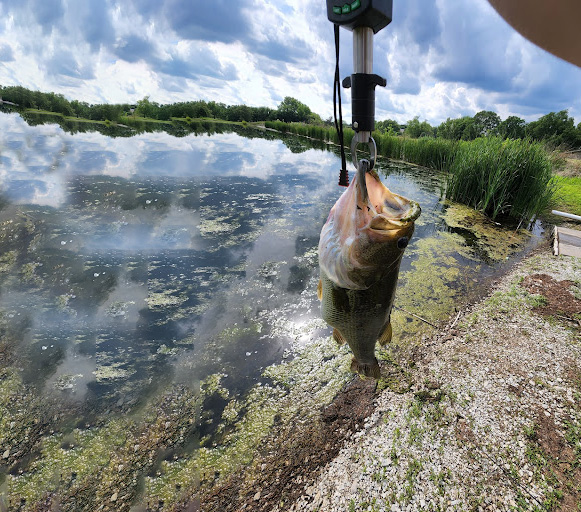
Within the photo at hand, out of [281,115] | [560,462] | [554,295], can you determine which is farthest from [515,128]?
[281,115]

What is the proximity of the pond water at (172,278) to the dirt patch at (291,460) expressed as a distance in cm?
64

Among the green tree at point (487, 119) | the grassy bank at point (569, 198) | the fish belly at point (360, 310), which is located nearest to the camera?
the fish belly at point (360, 310)

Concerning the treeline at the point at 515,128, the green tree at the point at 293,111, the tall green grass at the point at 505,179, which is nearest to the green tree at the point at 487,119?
the treeline at the point at 515,128

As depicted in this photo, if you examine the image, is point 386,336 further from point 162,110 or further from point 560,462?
point 162,110

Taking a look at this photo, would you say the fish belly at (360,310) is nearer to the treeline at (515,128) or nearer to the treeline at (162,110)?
the treeline at (515,128)

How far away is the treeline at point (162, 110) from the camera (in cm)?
5206

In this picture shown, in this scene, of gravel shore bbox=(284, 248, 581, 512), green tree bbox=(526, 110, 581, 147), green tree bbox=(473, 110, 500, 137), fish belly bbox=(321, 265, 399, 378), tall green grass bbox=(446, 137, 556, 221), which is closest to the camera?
fish belly bbox=(321, 265, 399, 378)

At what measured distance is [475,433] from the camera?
2.50 meters

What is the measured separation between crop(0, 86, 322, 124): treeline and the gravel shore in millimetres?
52904

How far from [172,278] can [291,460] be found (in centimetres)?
378

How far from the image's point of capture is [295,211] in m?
8.66

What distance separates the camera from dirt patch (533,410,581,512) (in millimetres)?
2064

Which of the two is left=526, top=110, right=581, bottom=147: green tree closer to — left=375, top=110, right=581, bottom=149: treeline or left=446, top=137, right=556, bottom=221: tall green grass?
left=375, top=110, right=581, bottom=149: treeline

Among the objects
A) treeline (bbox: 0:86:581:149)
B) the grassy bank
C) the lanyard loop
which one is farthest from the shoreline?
treeline (bbox: 0:86:581:149)
